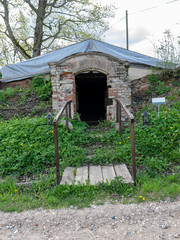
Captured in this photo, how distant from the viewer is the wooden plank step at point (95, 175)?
3.54 m

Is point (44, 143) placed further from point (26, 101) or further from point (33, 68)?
point (33, 68)

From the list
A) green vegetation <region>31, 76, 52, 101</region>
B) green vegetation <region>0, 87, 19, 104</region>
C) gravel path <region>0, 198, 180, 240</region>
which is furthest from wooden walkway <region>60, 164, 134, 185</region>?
green vegetation <region>0, 87, 19, 104</region>

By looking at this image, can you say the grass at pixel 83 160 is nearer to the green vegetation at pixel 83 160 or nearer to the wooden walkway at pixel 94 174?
the green vegetation at pixel 83 160

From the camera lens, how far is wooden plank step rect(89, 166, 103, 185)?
3539 millimetres

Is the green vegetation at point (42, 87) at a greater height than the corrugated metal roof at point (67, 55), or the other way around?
the corrugated metal roof at point (67, 55)

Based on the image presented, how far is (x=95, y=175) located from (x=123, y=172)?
53 centimetres

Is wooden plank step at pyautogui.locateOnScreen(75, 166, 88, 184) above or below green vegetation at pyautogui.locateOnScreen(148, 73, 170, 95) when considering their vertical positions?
below

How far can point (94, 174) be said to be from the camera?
12.4 ft

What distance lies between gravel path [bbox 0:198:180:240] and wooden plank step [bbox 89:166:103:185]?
54cm

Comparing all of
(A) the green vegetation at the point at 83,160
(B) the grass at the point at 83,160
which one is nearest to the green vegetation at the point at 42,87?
(A) the green vegetation at the point at 83,160

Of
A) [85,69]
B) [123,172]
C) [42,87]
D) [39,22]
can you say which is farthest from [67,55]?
[39,22]

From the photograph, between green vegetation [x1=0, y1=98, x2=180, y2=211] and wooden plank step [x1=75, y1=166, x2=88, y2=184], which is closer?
green vegetation [x1=0, y1=98, x2=180, y2=211]

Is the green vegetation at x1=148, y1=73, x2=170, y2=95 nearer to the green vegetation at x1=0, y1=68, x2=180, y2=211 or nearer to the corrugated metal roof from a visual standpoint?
the corrugated metal roof

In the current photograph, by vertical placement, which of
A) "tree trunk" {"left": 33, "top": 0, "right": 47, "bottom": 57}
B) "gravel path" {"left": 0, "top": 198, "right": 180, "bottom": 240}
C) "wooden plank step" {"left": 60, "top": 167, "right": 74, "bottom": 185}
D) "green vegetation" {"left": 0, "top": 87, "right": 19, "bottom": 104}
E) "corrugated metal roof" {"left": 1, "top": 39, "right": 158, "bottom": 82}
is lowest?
"gravel path" {"left": 0, "top": 198, "right": 180, "bottom": 240}
